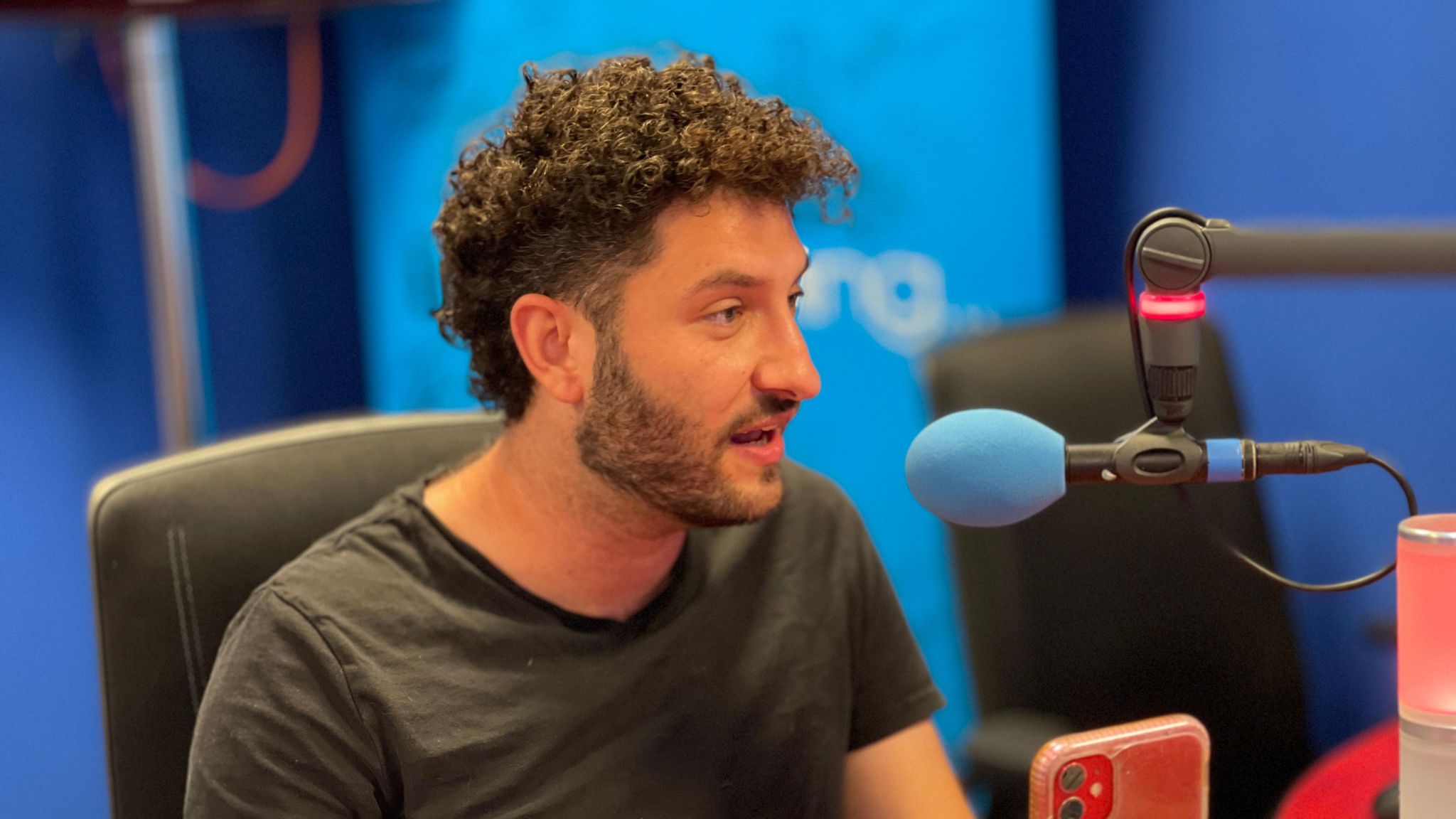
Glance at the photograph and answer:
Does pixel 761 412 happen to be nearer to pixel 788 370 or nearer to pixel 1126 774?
pixel 788 370

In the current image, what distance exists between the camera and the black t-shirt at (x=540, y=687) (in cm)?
109

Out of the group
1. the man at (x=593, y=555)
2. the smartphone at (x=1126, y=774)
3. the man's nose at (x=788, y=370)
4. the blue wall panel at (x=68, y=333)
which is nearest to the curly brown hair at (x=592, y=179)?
the man at (x=593, y=555)

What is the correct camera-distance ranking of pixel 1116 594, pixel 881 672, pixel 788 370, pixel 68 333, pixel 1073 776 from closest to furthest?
pixel 1073 776 → pixel 788 370 → pixel 881 672 → pixel 1116 594 → pixel 68 333

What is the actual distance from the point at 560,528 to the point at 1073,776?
60cm

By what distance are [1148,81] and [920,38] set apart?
1.73 ft

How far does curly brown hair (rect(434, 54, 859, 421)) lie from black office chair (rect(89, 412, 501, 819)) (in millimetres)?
220

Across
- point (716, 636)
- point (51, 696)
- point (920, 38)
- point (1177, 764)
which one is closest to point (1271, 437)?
point (920, 38)

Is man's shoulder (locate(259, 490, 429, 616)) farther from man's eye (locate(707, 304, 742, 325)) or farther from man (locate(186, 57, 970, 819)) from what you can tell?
man's eye (locate(707, 304, 742, 325))

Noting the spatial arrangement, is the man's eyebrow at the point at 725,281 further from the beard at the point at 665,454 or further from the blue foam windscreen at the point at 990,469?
the blue foam windscreen at the point at 990,469

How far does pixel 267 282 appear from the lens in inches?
111

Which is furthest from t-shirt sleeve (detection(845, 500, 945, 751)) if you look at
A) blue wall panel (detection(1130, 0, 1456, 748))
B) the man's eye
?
blue wall panel (detection(1130, 0, 1456, 748))

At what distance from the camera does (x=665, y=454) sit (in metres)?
1.19

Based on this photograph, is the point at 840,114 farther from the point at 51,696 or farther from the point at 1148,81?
the point at 51,696

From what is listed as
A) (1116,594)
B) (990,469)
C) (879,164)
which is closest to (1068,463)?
(990,469)
